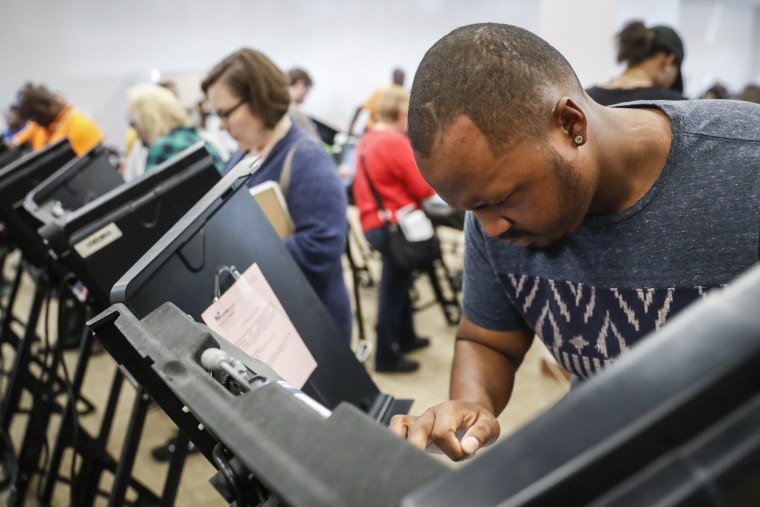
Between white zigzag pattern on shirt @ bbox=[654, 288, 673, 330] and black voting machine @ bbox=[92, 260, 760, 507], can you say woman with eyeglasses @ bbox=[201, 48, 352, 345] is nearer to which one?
white zigzag pattern on shirt @ bbox=[654, 288, 673, 330]

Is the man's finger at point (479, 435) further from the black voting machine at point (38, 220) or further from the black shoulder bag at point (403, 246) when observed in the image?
the black shoulder bag at point (403, 246)

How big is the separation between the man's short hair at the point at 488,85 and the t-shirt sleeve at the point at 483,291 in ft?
1.06

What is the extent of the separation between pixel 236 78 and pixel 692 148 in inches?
51.8

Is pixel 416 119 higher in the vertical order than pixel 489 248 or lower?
higher

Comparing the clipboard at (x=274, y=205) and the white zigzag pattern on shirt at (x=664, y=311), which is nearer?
the white zigzag pattern on shirt at (x=664, y=311)

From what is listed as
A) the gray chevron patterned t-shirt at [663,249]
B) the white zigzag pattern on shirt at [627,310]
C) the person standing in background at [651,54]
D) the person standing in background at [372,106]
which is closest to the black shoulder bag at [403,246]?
the person standing in background at [372,106]

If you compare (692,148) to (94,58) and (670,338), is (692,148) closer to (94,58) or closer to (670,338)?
(670,338)

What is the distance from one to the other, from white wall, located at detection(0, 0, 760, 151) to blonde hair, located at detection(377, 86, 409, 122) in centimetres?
337

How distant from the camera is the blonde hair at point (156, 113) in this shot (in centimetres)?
283

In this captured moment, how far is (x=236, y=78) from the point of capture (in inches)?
71.3

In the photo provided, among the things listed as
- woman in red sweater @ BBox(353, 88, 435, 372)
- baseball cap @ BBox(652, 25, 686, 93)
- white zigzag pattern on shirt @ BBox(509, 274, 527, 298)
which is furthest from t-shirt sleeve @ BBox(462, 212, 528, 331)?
woman in red sweater @ BBox(353, 88, 435, 372)

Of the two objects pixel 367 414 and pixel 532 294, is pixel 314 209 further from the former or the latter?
pixel 367 414

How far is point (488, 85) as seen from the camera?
0.74 m

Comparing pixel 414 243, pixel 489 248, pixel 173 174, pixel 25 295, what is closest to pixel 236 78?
pixel 173 174
